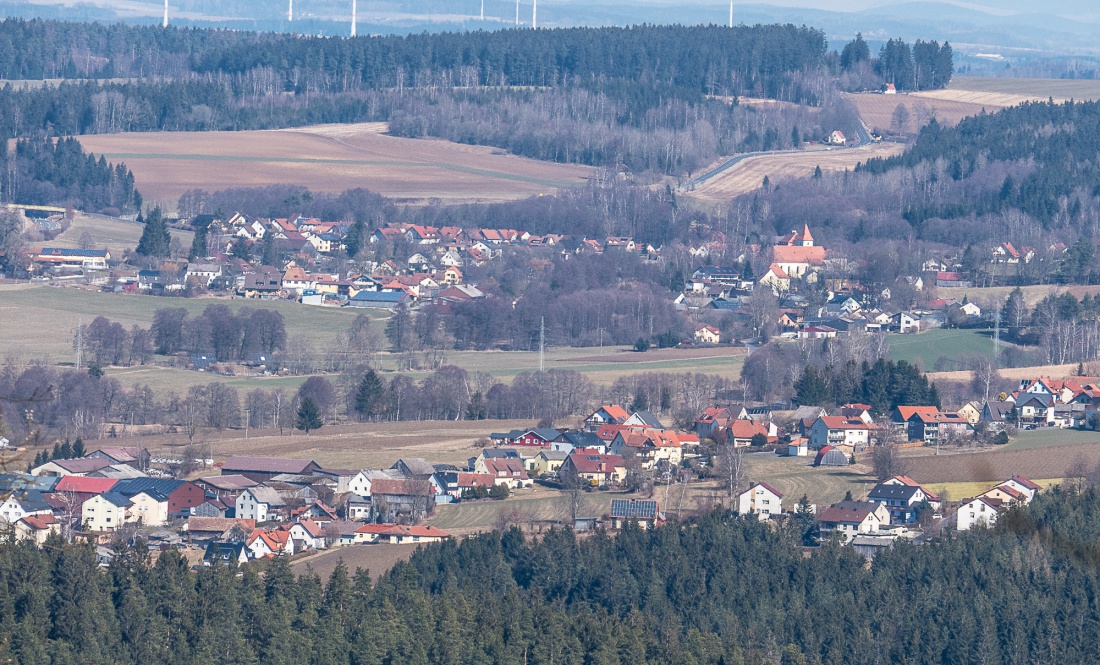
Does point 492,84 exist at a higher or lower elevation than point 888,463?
higher

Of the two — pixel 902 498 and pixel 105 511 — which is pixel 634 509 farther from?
pixel 105 511

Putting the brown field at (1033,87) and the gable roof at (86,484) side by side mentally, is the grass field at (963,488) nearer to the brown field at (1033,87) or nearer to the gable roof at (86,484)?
the gable roof at (86,484)

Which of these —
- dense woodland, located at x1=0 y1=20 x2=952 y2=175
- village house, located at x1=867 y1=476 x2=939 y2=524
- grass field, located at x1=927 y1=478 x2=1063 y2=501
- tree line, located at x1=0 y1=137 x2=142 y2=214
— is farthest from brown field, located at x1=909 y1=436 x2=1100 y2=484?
dense woodland, located at x1=0 y1=20 x2=952 y2=175

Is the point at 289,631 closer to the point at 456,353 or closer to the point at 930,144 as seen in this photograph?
the point at 456,353

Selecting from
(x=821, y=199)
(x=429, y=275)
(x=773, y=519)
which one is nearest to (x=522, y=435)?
(x=773, y=519)

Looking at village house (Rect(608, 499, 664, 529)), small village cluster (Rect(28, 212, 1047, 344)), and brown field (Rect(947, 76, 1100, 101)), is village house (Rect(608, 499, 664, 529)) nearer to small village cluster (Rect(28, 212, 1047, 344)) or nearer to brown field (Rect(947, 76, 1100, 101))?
small village cluster (Rect(28, 212, 1047, 344))

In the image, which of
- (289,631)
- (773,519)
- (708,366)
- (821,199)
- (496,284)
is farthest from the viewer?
(821,199)

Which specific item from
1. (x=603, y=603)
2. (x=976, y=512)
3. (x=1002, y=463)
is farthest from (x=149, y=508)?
(x=1002, y=463)
